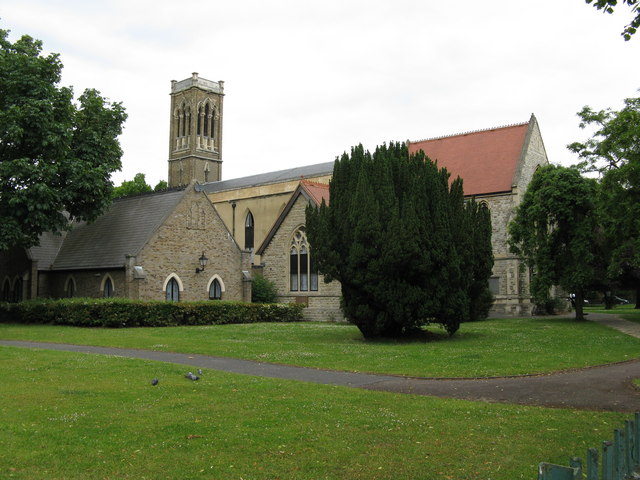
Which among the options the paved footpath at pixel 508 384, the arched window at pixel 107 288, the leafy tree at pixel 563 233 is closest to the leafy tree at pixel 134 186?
the arched window at pixel 107 288

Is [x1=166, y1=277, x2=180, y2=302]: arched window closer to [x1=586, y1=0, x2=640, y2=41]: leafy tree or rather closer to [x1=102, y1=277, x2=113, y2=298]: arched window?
[x1=102, y1=277, x2=113, y2=298]: arched window

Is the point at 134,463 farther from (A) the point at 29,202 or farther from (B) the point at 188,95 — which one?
(B) the point at 188,95

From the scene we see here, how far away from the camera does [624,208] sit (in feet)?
82.4

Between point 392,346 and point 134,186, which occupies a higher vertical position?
point 134,186

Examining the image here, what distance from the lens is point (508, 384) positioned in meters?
12.0

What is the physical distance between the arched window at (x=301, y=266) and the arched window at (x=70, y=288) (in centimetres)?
1256

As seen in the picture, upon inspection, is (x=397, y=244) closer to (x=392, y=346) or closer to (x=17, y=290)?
(x=392, y=346)

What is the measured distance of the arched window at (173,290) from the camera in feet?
108

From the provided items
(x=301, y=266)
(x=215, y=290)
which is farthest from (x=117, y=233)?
(x=301, y=266)

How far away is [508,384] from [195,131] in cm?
7580

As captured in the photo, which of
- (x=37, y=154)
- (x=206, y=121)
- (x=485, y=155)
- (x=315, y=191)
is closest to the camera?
(x=37, y=154)

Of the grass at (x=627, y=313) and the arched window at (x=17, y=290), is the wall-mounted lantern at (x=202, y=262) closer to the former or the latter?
the arched window at (x=17, y=290)

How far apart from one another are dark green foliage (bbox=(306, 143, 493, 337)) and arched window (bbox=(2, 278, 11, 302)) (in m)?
23.6

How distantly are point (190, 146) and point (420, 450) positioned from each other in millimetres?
79472
